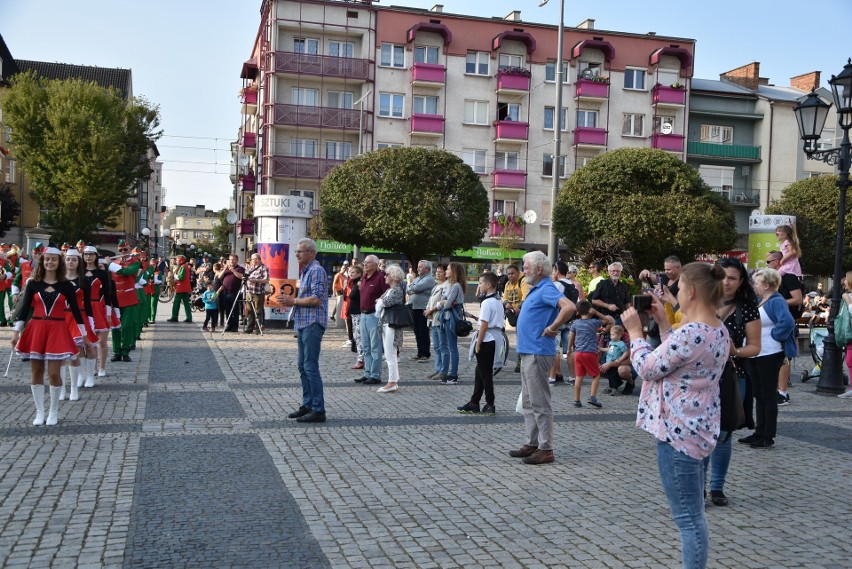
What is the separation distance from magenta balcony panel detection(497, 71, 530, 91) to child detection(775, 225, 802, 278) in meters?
40.2

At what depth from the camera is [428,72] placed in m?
48.6

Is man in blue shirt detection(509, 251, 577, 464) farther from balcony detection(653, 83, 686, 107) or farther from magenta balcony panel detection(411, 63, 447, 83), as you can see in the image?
balcony detection(653, 83, 686, 107)

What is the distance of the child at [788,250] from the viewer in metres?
10.9

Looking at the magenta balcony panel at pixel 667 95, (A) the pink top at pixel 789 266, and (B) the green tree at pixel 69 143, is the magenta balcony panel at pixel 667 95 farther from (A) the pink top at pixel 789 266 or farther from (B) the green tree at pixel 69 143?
(A) the pink top at pixel 789 266

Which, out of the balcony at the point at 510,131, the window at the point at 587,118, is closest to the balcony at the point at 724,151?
the window at the point at 587,118

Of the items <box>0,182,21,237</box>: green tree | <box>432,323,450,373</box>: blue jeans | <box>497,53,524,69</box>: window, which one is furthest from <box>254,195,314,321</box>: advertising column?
<box>0,182,21,237</box>: green tree

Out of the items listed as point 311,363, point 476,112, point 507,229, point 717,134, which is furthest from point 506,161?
point 311,363

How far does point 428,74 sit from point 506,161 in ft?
23.3

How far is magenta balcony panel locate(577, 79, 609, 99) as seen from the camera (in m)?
50.6

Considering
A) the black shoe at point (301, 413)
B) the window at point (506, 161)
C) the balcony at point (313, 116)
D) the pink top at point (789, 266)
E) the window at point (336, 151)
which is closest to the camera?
the black shoe at point (301, 413)

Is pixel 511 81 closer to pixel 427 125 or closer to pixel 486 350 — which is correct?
pixel 427 125

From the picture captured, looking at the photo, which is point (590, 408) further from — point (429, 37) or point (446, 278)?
point (429, 37)

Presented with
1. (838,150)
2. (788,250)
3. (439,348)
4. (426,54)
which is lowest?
(439,348)

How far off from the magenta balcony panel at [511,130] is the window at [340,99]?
29.5 feet
